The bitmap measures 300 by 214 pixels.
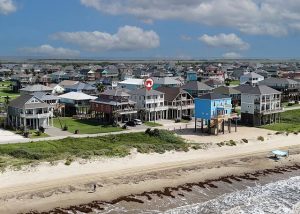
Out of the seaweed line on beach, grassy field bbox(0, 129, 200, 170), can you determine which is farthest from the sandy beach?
grassy field bbox(0, 129, 200, 170)

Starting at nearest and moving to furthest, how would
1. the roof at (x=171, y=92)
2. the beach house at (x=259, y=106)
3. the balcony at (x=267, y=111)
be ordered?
the balcony at (x=267, y=111) → the beach house at (x=259, y=106) → the roof at (x=171, y=92)

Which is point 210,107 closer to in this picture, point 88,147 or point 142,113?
point 142,113

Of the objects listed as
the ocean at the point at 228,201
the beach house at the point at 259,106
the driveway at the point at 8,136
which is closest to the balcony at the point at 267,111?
the beach house at the point at 259,106

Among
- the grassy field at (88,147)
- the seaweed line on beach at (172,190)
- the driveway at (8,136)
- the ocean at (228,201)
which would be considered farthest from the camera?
the driveway at (8,136)

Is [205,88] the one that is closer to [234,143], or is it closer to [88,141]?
[234,143]

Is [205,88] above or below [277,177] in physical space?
above

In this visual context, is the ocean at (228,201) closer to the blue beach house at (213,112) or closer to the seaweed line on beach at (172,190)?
the seaweed line on beach at (172,190)

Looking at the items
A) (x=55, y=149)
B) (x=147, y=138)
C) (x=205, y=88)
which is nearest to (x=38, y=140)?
(x=55, y=149)
